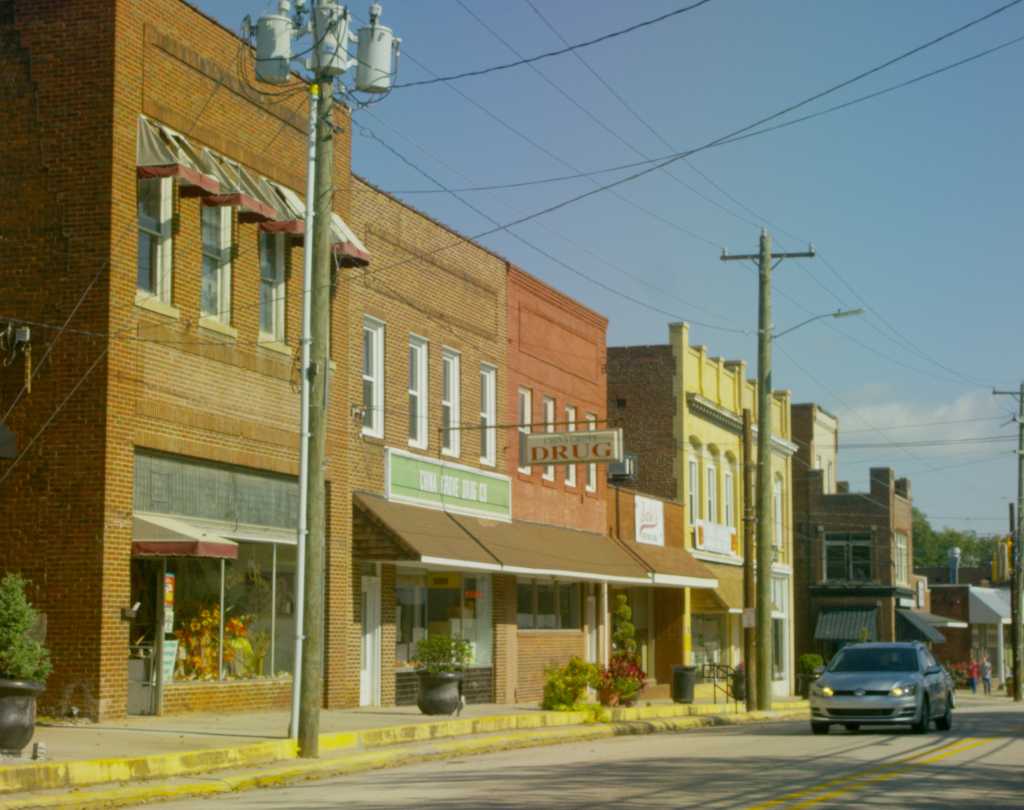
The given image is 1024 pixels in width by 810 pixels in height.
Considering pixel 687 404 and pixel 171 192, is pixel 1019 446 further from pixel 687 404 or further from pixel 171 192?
pixel 171 192

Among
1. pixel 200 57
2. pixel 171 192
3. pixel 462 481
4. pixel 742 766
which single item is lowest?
pixel 742 766

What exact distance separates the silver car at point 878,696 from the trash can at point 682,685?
1167cm

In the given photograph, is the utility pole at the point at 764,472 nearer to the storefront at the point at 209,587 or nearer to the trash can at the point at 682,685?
the trash can at the point at 682,685

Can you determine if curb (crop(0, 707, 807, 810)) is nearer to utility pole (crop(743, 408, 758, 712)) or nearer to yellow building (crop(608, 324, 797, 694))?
utility pole (crop(743, 408, 758, 712))

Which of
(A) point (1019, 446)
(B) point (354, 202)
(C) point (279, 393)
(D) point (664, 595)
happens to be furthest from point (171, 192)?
(A) point (1019, 446)

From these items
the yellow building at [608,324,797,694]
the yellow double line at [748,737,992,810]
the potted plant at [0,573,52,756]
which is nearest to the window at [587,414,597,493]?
the yellow building at [608,324,797,694]

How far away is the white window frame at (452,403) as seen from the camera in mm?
33750

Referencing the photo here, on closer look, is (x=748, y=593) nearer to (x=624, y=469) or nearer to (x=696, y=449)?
(x=624, y=469)

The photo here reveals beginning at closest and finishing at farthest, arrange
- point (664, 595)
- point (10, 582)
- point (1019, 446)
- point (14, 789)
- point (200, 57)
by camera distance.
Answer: point (14, 789) → point (10, 582) → point (200, 57) → point (664, 595) → point (1019, 446)

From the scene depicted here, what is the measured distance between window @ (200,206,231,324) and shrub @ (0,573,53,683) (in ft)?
23.9

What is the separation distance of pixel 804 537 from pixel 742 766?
52.0 meters

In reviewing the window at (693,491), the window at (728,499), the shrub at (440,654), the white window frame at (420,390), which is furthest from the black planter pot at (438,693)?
the window at (728,499)

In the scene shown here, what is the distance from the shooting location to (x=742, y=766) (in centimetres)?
1920

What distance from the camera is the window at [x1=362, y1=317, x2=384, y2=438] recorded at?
99.9ft
